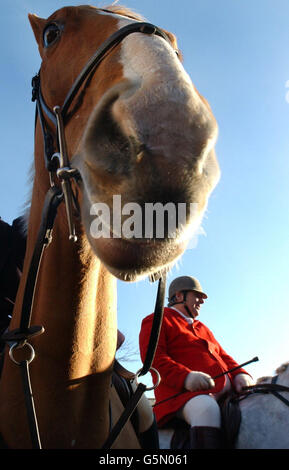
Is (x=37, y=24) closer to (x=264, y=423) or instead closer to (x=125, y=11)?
(x=125, y=11)

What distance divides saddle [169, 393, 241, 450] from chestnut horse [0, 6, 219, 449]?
2718 mm

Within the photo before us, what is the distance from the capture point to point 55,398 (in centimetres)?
172

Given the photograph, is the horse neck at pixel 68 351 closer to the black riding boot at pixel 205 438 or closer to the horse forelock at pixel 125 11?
the horse forelock at pixel 125 11

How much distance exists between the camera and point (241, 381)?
5.24 meters

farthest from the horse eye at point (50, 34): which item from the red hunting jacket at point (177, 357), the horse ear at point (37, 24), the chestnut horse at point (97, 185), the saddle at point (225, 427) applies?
the saddle at point (225, 427)

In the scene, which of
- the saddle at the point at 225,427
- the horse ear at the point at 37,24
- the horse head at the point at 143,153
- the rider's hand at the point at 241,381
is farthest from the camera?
the rider's hand at the point at 241,381

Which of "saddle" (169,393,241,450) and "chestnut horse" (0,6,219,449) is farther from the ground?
"chestnut horse" (0,6,219,449)

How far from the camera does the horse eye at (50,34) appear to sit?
6.75 feet

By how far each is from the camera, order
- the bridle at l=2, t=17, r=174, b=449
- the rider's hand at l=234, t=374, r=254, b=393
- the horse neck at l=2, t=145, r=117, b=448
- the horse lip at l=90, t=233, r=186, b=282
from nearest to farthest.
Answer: the horse lip at l=90, t=233, r=186, b=282 → the bridle at l=2, t=17, r=174, b=449 → the horse neck at l=2, t=145, r=117, b=448 → the rider's hand at l=234, t=374, r=254, b=393

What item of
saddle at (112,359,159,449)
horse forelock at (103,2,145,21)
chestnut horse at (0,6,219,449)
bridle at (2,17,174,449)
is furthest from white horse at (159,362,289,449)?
horse forelock at (103,2,145,21)

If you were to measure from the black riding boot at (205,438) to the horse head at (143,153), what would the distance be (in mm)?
3621

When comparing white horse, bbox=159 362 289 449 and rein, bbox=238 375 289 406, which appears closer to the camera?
white horse, bbox=159 362 289 449

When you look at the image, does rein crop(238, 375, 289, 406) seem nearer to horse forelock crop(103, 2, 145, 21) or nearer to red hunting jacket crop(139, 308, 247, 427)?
red hunting jacket crop(139, 308, 247, 427)

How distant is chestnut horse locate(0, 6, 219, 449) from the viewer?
1.18 meters
